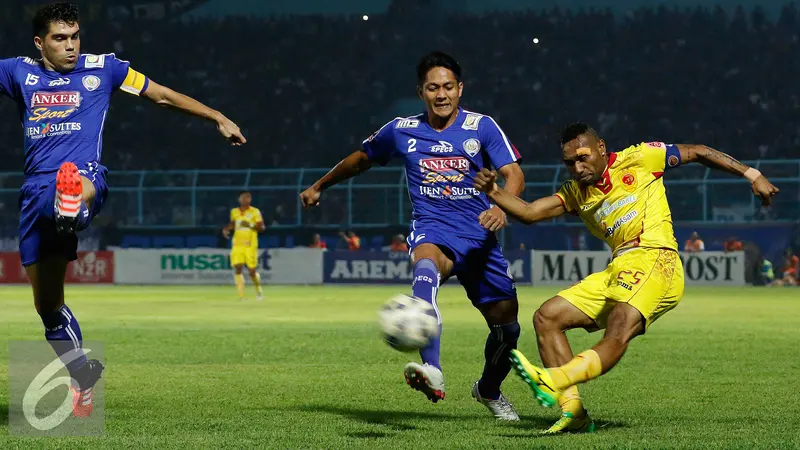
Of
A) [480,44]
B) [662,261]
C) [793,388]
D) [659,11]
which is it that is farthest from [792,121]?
[662,261]

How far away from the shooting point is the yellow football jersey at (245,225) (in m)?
27.8

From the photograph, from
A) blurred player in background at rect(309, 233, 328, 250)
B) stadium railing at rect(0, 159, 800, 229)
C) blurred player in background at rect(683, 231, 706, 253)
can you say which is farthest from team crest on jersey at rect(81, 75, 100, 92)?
blurred player in background at rect(309, 233, 328, 250)

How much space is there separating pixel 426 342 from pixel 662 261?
158 cm

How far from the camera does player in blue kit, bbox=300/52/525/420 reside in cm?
796

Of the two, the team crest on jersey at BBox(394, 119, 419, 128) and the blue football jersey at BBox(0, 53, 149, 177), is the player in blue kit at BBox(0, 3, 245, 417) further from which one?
the team crest on jersey at BBox(394, 119, 419, 128)

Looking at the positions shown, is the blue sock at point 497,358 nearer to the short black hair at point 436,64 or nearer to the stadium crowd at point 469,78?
the short black hair at point 436,64

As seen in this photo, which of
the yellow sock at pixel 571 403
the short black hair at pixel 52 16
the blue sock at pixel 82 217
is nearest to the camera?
the yellow sock at pixel 571 403

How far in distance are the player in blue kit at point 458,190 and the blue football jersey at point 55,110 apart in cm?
198

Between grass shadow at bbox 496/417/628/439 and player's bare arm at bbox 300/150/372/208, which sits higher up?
player's bare arm at bbox 300/150/372/208

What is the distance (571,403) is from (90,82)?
368cm

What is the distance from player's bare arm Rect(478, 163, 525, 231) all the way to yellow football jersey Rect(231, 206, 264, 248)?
65.6 ft

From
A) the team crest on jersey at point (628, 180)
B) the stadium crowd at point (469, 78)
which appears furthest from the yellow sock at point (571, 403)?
the stadium crowd at point (469, 78)

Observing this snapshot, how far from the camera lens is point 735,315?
21.0m

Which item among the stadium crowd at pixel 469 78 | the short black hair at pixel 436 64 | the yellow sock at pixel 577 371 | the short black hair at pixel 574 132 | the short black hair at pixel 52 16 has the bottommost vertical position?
the yellow sock at pixel 577 371
